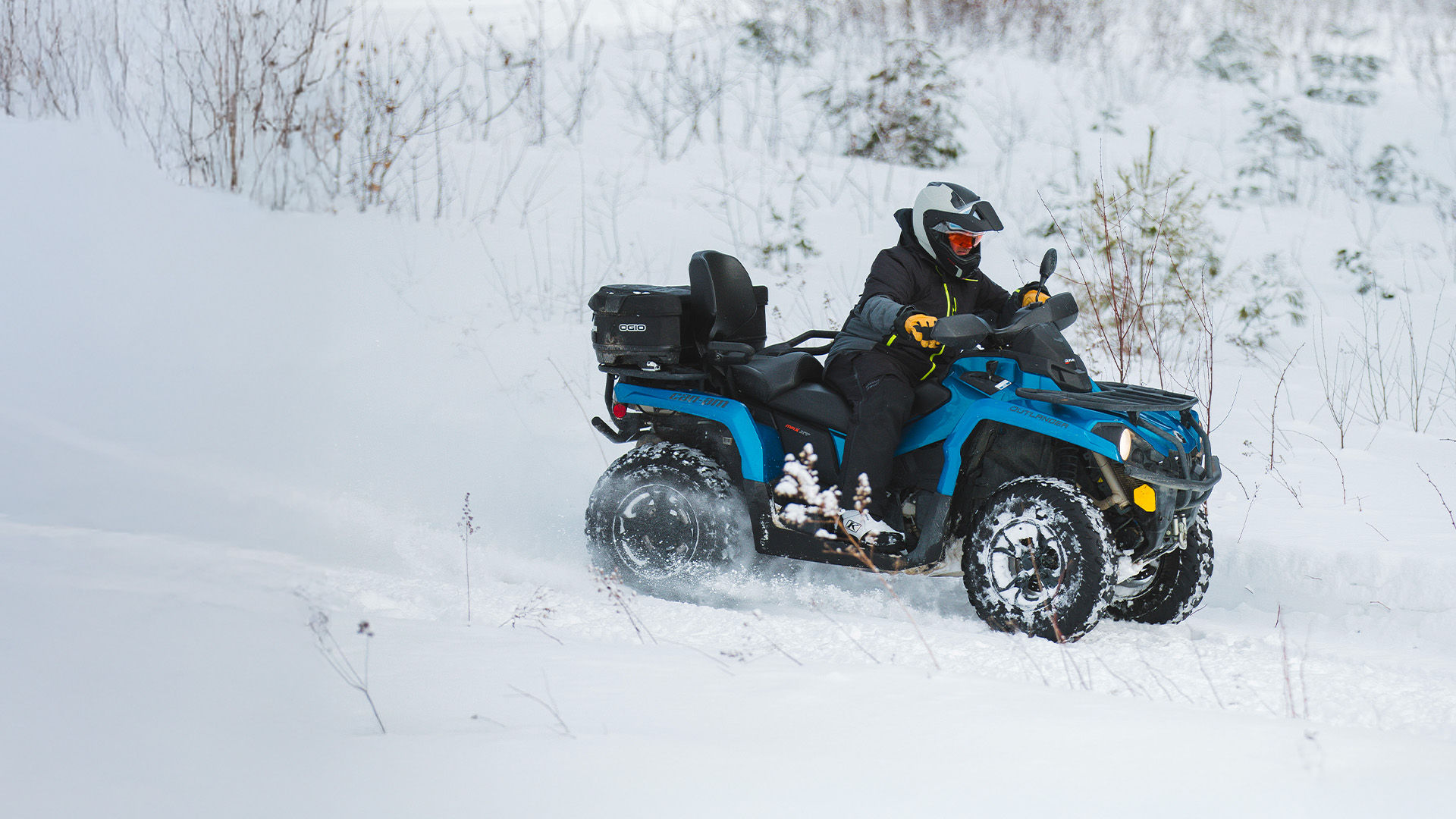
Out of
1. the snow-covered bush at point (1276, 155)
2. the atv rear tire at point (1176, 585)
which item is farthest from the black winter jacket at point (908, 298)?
the snow-covered bush at point (1276, 155)

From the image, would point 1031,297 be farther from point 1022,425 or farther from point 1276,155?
point 1276,155

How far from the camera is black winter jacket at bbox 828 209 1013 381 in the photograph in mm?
4766

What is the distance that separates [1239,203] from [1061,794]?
970 centimetres

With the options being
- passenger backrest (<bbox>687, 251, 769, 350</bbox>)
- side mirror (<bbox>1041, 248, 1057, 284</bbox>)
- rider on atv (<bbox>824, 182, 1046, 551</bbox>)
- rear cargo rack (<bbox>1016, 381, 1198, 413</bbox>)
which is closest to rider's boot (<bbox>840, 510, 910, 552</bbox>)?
rider on atv (<bbox>824, 182, 1046, 551</bbox>)

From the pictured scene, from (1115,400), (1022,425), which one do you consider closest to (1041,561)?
(1022,425)

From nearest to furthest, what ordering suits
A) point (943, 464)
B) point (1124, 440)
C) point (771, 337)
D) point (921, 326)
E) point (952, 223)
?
point (1124, 440)
point (921, 326)
point (943, 464)
point (952, 223)
point (771, 337)

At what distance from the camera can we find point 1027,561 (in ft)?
13.9

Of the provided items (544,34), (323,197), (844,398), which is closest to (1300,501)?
(844,398)

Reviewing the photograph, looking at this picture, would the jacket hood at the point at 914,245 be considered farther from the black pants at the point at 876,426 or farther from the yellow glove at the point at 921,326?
the yellow glove at the point at 921,326

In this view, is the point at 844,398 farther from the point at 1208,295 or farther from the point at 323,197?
the point at 323,197

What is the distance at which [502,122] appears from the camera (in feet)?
36.9

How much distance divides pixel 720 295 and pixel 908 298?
2.77ft

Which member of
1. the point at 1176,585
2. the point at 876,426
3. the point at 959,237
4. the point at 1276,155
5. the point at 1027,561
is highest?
the point at 1276,155

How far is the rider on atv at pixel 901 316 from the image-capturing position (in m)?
4.57
